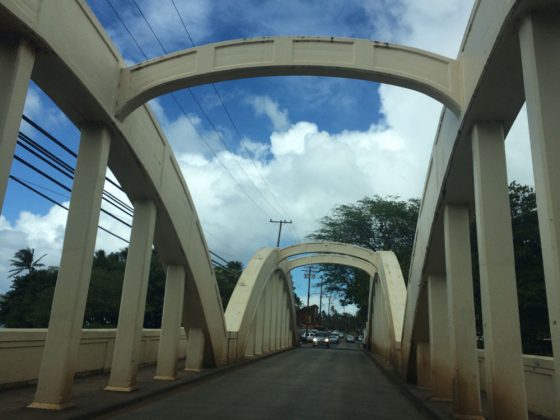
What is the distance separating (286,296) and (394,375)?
17.5 m

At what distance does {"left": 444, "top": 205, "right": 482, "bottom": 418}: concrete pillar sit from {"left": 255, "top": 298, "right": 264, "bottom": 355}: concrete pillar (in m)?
16.0

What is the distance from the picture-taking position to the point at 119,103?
906 centimetres

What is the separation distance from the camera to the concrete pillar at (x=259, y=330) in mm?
24719

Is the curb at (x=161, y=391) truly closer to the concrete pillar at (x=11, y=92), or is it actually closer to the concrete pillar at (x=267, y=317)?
the concrete pillar at (x=11, y=92)

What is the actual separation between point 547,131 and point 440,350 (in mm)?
7159

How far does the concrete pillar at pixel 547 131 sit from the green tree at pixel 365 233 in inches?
1398

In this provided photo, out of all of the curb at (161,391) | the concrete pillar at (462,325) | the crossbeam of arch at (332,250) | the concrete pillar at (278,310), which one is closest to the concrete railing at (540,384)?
the concrete pillar at (462,325)

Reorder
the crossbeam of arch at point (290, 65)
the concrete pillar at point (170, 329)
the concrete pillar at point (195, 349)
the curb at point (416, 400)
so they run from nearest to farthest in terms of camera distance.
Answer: the crossbeam of arch at point (290, 65) → the curb at point (416, 400) → the concrete pillar at point (170, 329) → the concrete pillar at point (195, 349)

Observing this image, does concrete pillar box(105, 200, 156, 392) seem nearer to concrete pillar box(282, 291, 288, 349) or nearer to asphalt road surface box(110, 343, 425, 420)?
asphalt road surface box(110, 343, 425, 420)

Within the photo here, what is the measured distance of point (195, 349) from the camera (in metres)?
15.1

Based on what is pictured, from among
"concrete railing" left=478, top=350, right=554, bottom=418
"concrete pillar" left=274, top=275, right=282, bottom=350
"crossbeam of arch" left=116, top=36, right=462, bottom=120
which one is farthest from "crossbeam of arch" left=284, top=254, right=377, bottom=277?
"crossbeam of arch" left=116, top=36, right=462, bottom=120

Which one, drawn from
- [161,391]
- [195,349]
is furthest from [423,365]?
[161,391]

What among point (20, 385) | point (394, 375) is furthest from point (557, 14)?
point (394, 375)

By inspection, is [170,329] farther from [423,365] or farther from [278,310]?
[278,310]
